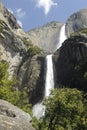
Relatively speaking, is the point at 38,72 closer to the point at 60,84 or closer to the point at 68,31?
the point at 60,84

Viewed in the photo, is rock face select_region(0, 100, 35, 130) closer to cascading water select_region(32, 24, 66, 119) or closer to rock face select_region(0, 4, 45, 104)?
cascading water select_region(32, 24, 66, 119)

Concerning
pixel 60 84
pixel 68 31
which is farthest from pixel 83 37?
pixel 68 31

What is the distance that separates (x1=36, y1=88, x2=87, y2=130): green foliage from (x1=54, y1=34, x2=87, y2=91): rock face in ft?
121

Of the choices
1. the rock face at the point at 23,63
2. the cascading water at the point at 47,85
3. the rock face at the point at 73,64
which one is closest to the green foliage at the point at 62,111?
the rock face at the point at 73,64

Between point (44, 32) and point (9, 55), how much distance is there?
3847 inches

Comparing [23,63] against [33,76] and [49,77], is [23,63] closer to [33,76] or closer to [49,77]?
[33,76]

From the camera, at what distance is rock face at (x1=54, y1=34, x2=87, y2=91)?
262ft

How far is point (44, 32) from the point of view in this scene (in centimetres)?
19700

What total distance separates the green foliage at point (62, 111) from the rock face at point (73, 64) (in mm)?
37020

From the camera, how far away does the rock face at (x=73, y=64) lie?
7975 centimetres

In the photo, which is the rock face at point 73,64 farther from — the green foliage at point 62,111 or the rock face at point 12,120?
the rock face at point 12,120

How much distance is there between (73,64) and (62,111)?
47238 mm

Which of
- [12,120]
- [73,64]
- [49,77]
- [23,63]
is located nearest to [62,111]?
[12,120]

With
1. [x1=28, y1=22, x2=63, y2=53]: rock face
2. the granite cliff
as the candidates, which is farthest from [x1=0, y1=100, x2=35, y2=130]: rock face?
[x1=28, y1=22, x2=63, y2=53]: rock face
